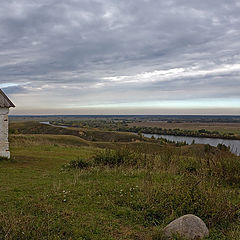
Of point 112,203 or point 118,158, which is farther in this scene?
point 118,158

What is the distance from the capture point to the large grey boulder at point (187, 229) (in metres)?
4.95

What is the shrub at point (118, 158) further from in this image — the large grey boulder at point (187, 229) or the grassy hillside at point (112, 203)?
the large grey boulder at point (187, 229)

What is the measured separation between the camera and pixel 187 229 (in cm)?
500

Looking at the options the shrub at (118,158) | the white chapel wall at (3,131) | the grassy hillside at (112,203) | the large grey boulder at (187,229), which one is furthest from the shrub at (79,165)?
the large grey boulder at (187,229)

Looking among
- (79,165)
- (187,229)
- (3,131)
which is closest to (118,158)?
(79,165)

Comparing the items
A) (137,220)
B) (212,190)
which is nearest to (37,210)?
(137,220)

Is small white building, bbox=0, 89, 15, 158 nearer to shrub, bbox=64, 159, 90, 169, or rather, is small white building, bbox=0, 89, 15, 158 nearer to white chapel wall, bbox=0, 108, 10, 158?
white chapel wall, bbox=0, 108, 10, 158

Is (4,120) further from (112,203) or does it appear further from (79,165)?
(112,203)

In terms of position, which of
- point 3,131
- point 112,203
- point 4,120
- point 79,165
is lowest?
point 79,165

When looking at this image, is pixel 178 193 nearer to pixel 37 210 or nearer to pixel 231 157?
pixel 37 210

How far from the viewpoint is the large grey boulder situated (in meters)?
4.95

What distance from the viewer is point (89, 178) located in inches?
400

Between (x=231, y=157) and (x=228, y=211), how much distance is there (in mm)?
5130

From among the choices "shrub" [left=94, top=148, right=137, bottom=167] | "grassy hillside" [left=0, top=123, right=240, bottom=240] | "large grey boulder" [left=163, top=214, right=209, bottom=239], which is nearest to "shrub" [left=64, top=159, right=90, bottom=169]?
"shrub" [left=94, top=148, right=137, bottom=167]
